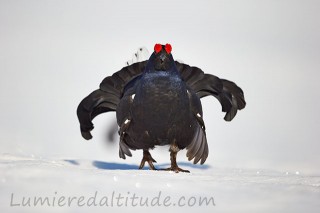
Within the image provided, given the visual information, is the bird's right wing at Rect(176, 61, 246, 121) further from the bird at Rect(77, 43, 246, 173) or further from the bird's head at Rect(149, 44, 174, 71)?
the bird's head at Rect(149, 44, 174, 71)

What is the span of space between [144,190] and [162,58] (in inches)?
87.3

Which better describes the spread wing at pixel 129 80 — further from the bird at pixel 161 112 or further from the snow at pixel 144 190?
the snow at pixel 144 190

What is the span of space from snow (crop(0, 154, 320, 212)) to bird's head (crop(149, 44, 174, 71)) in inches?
66.2

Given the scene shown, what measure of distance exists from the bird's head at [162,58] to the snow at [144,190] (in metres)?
1.68

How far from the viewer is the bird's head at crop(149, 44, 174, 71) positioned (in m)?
6.41

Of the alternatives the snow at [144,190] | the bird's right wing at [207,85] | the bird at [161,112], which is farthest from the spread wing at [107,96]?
the snow at [144,190]

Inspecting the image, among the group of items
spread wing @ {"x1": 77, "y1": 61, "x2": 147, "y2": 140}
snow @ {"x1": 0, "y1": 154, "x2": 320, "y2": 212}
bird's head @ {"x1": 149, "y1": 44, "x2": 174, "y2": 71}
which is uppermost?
bird's head @ {"x1": 149, "y1": 44, "x2": 174, "y2": 71}

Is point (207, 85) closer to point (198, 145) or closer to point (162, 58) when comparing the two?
point (198, 145)

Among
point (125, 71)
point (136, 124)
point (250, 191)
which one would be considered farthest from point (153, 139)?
point (250, 191)

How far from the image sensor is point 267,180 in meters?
5.16

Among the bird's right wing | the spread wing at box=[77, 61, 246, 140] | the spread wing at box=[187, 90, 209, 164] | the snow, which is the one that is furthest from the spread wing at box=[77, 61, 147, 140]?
the snow

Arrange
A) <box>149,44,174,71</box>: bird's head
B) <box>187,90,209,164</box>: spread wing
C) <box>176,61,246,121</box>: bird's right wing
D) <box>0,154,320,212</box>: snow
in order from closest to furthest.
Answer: <box>0,154,320,212</box>: snow
<box>149,44,174,71</box>: bird's head
<box>187,90,209,164</box>: spread wing
<box>176,61,246,121</box>: bird's right wing

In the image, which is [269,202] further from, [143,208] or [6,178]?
[6,178]

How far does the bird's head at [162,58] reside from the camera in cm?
641
